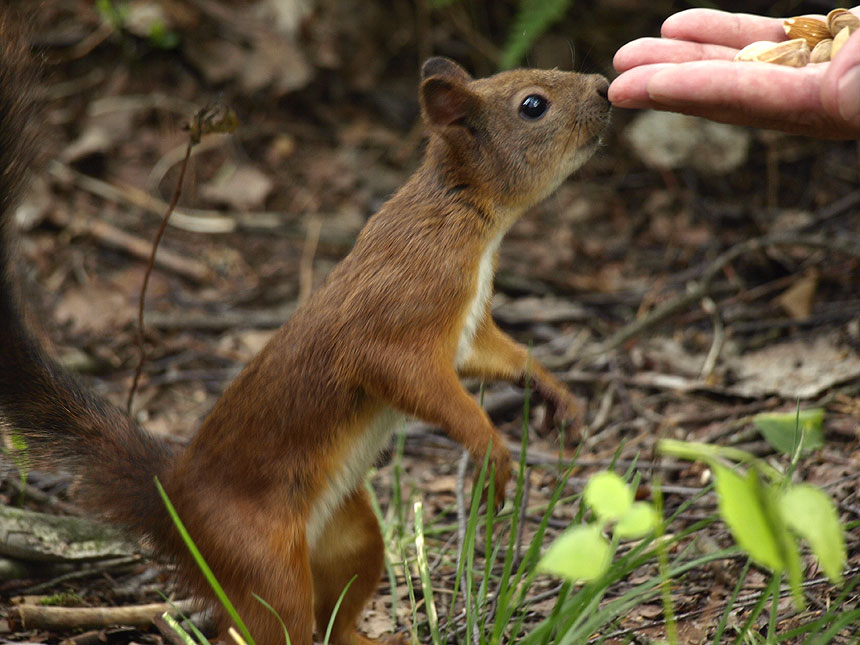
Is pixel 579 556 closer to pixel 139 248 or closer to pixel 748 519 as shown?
pixel 748 519

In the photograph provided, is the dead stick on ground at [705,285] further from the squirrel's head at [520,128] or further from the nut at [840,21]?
the nut at [840,21]

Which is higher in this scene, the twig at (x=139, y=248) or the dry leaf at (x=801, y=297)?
the twig at (x=139, y=248)

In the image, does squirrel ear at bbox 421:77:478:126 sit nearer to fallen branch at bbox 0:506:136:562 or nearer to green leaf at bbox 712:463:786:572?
fallen branch at bbox 0:506:136:562

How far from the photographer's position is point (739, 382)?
4824 mm

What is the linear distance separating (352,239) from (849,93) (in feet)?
14.4

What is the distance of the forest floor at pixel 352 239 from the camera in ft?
13.6

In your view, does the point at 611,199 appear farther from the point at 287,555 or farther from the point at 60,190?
the point at 287,555

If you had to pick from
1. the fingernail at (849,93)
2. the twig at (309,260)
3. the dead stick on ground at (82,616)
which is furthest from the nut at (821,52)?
the twig at (309,260)

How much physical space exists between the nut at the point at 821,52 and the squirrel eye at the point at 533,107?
989mm

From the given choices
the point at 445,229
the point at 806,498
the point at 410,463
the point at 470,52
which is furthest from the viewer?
the point at 470,52

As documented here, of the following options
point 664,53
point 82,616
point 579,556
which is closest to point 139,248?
point 82,616

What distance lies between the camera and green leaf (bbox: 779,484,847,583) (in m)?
1.39

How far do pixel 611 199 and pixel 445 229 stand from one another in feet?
13.1

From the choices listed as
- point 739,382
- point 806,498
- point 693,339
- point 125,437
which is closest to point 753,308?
point 693,339
